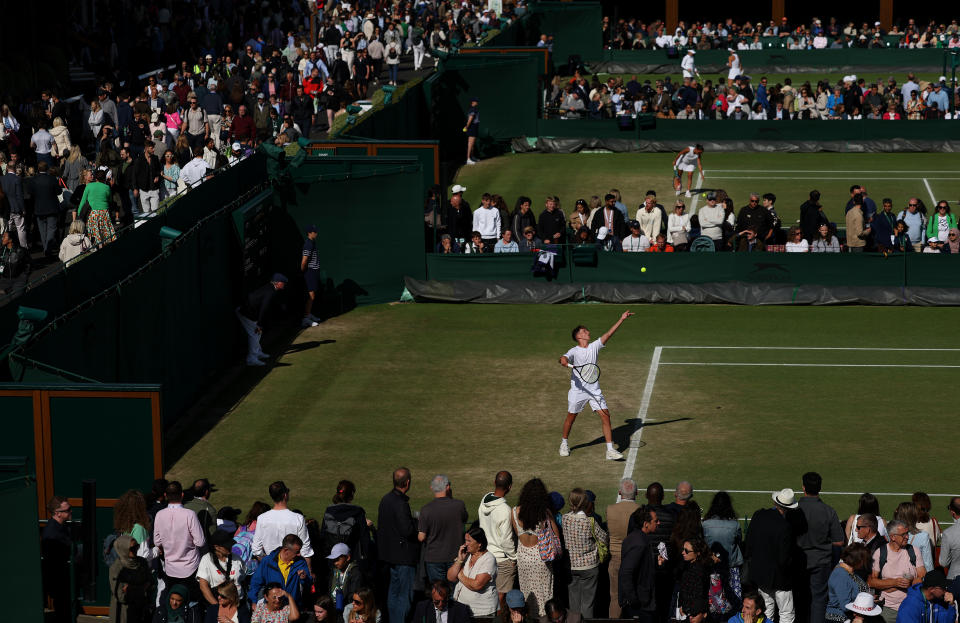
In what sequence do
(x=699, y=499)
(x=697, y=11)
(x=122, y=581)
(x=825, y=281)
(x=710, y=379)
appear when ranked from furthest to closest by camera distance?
(x=697, y=11)
(x=825, y=281)
(x=710, y=379)
(x=699, y=499)
(x=122, y=581)

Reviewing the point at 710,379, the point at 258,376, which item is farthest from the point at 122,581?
the point at 710,379

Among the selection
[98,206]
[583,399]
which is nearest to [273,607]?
[583,399]

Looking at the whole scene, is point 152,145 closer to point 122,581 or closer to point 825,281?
A: point 825,281

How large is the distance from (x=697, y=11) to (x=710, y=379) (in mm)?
53711

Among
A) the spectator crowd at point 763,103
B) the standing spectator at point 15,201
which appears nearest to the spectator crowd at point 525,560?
the standing spectator at point 15,201

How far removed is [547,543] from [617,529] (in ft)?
2.87

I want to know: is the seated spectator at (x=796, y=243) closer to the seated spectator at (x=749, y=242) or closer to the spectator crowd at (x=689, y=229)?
the spectator crowd at (x=689, y=229)

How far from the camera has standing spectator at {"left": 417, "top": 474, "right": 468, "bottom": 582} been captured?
565 inches

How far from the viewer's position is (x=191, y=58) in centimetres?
4575

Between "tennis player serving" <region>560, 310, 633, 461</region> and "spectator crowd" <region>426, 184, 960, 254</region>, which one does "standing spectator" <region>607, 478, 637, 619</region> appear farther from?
"spectator crowd" <region>426, 184, 960, 254</region>

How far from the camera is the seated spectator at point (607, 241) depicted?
2911 centimetres

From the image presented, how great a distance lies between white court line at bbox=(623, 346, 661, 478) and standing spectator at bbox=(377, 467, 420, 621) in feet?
19.1

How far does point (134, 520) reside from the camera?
14367 millimetres

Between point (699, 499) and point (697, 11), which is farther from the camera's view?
point (697, 11)
